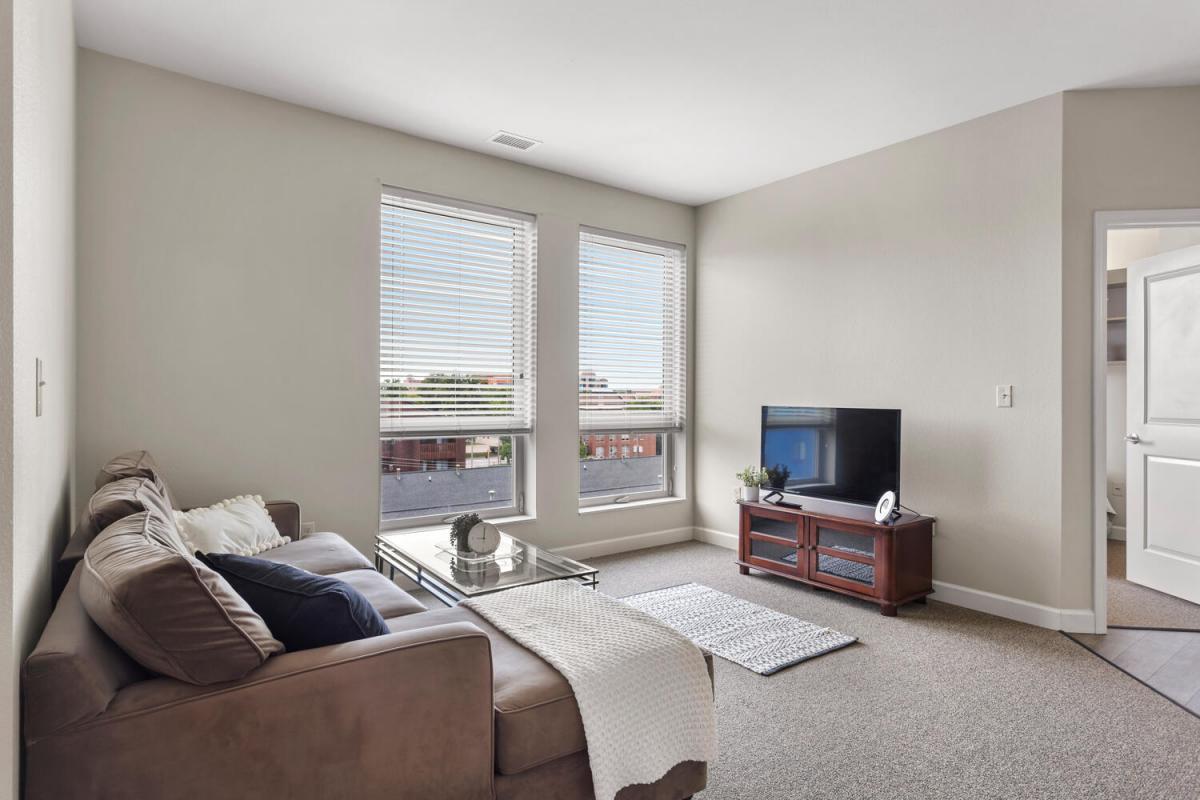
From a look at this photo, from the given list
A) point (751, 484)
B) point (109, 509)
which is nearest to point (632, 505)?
point (751, 484)

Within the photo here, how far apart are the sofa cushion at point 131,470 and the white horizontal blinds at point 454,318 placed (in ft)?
4.09

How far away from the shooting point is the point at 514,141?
396 cm

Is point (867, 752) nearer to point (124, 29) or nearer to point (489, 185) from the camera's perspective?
point (489, 185)

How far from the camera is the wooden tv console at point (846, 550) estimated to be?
353cm

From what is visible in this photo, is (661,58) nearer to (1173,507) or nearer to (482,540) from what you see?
(482,540)

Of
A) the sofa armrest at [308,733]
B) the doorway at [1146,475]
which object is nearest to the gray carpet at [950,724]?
the doorway at [1146,475]

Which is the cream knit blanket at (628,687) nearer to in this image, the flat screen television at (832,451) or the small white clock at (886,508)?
the small white clock at (886,508)

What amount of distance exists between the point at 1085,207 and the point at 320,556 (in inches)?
155

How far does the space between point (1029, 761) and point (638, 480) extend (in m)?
3.24

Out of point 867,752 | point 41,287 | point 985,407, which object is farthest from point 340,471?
point 985,407

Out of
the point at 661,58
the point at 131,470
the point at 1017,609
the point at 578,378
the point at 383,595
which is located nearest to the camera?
the point at 383,595

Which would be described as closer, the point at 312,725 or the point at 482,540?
the point at 312,725

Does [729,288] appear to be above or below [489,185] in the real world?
below

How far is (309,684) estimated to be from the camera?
136 cm
